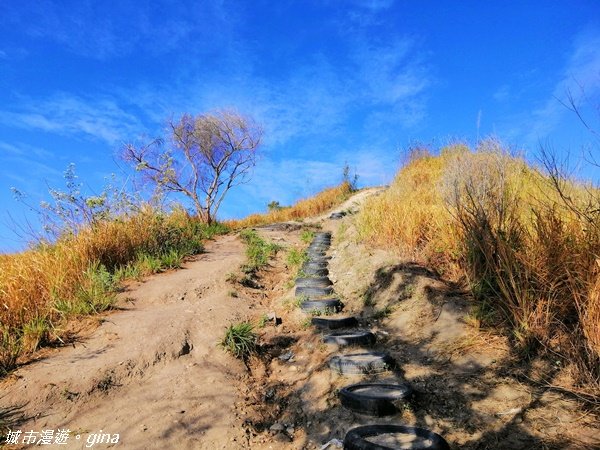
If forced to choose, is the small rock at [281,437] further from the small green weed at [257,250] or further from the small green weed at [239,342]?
the small green weed at [257,250]

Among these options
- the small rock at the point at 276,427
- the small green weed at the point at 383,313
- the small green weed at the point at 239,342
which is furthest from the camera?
the small green weed at the point at 383,313

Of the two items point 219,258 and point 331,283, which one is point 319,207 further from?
point 331,283

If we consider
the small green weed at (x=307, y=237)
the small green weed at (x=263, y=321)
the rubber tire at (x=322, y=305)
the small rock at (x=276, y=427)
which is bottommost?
the small rock at (x=276, y=427)

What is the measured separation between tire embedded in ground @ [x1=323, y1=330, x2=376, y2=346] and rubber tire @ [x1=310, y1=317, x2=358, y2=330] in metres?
0.38

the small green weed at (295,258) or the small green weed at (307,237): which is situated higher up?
the small green weed at (307,237)

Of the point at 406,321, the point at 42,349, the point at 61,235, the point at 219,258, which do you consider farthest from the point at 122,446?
the point at 219,258

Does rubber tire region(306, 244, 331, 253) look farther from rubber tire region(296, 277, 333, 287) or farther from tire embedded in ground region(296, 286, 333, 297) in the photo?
tire embedded in ground region(296, 286, 333, 297)

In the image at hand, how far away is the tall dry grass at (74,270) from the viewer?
13.1 ft

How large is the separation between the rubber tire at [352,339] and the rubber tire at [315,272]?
246 centimetres

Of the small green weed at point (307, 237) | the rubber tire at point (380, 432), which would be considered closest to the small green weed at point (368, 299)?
the rubber tire at point (380, 432)

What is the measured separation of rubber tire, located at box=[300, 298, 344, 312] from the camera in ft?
16.8

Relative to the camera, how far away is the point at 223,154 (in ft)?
50.2

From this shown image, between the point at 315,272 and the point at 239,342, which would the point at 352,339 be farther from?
the point at 315,272

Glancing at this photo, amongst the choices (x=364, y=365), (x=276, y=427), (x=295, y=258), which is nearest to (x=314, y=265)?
(x=295, y=258)
